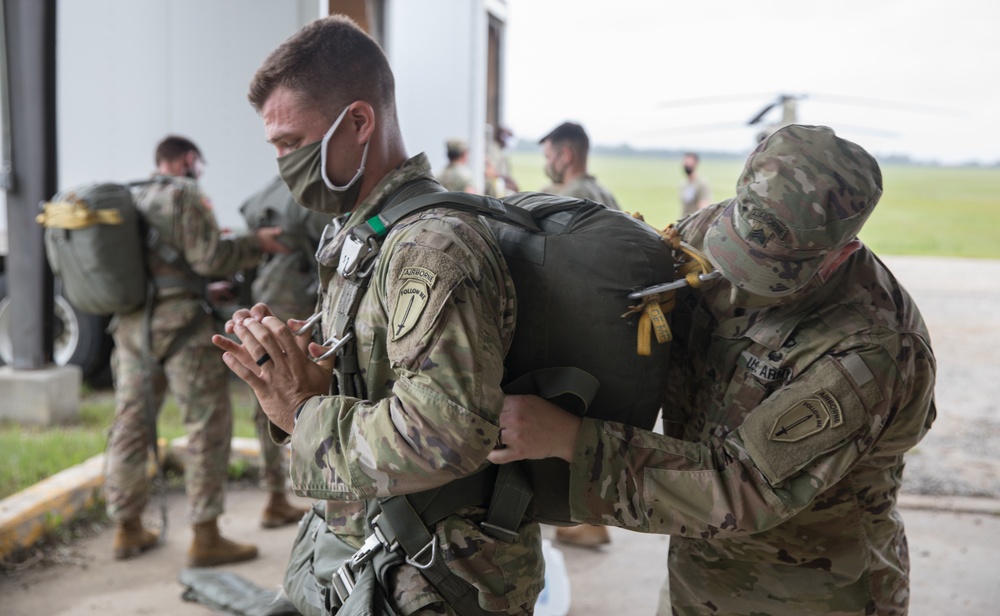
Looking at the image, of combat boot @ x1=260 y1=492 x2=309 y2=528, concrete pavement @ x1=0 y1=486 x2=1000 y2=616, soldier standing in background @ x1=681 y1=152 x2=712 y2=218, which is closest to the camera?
concrete pavement @ x1=0 y1=486 x2=1000 y2=616

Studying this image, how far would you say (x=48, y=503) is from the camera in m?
4.02

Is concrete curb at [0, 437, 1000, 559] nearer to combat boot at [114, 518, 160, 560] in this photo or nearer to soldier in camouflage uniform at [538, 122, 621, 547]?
combat boot at [114, 518, 160, 560]

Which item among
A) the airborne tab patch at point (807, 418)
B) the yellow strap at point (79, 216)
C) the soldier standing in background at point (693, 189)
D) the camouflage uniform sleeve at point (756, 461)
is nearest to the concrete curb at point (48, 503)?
the yellow strap at point (79, 216)

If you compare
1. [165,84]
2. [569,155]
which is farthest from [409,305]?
[165,84]

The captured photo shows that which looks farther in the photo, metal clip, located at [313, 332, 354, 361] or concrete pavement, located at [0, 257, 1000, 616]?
concrete pavement, located at [0, 257, 1000, 616]

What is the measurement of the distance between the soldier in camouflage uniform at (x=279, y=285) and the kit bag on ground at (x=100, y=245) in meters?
0.61

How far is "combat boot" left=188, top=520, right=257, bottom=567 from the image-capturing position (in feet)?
12.7

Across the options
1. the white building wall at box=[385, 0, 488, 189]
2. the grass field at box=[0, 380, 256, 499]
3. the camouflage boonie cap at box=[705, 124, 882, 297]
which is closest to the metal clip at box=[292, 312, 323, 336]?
the camouflage boonie cap at box=[705, 124, 882, 297]

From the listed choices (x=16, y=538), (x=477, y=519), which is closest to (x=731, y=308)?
(x=477, y=519)

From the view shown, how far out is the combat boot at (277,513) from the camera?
4.37 metres

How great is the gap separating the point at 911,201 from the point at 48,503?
22111 millimetres

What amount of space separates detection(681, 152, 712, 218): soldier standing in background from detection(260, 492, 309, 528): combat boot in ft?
27.1

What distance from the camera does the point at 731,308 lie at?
1.72 meters

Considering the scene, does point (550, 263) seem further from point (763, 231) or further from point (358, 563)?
point (358, 563)
